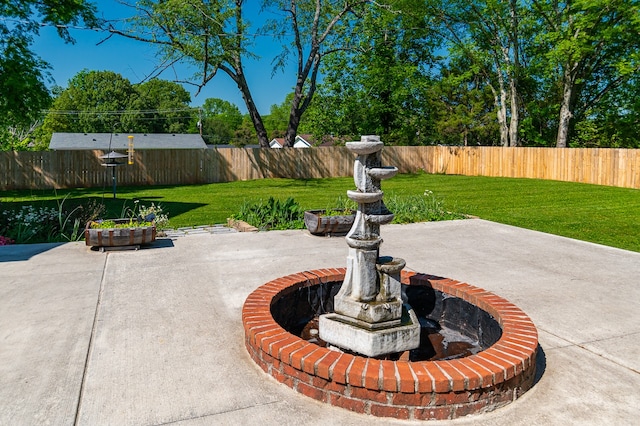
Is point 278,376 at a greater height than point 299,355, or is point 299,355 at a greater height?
point 299,355

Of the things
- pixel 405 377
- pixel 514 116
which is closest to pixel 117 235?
pixel 405 377

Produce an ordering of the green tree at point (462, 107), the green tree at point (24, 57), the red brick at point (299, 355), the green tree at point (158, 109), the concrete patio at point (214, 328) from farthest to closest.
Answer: the green tree at point (158, 109)
the green tree at point (462, 107)
the green tree at point (24, 57)
the red brick at point (299, 355)
the concrete patio at point (214, 328)

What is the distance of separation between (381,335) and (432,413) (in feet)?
1.92

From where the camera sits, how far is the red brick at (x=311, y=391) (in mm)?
2580

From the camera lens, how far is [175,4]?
56.4ft

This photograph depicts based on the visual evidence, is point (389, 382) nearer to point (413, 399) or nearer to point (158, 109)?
point (413, 399)

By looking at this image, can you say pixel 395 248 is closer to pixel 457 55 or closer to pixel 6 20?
pixel 6 20

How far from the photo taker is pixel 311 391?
103 inches

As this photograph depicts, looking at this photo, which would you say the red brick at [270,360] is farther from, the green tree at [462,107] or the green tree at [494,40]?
the green tree at [462,107]

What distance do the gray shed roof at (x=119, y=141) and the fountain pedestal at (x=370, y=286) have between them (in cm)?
3567

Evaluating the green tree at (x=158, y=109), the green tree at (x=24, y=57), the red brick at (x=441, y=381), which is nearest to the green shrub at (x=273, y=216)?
the red brick at (x=441, y=381)

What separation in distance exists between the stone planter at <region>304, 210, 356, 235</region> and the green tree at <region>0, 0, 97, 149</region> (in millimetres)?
10580

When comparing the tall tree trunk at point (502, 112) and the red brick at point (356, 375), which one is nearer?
the red brick at point (356, 375)

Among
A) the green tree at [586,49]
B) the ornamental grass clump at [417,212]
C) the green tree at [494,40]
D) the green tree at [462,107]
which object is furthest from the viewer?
the green tree at [462,107]
